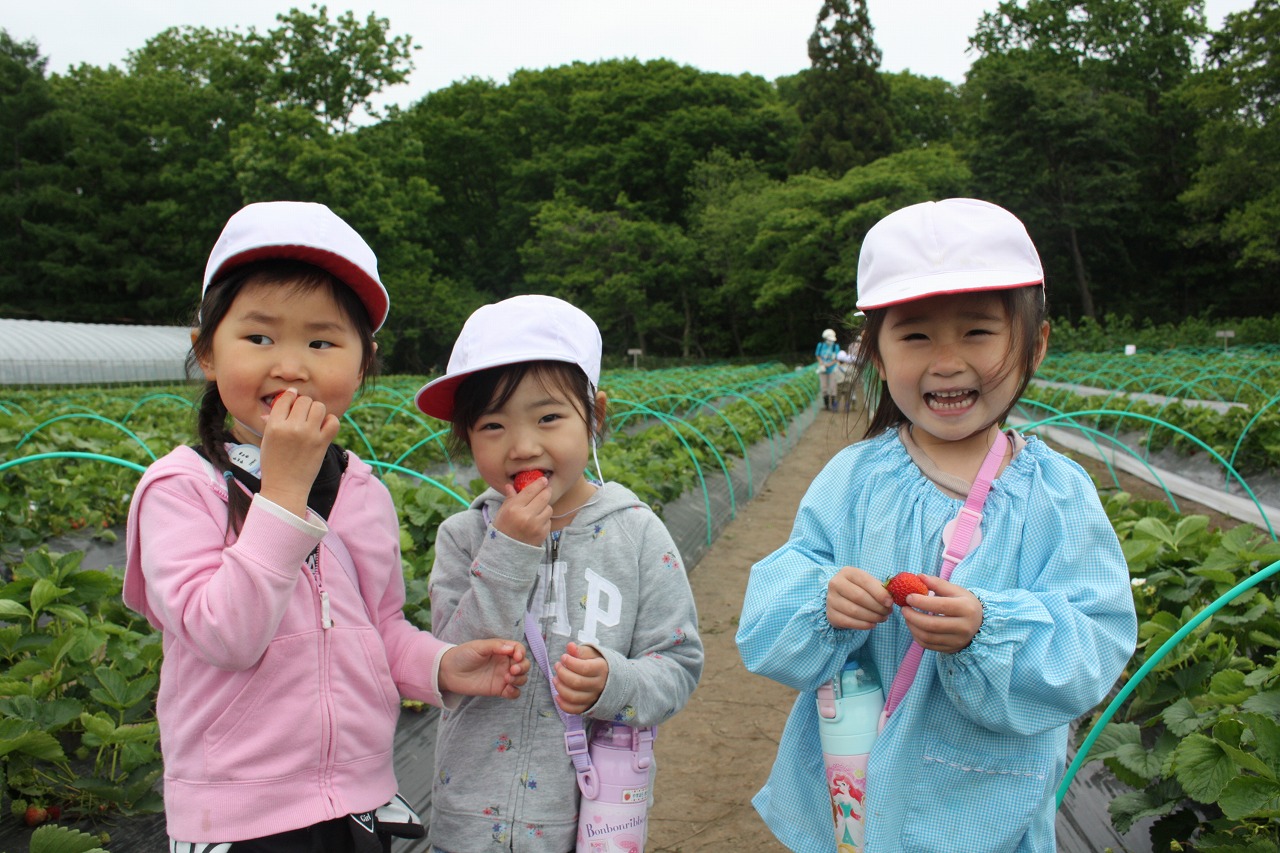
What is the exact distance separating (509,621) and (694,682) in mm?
388

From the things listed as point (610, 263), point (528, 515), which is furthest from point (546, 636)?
point (610, 263)

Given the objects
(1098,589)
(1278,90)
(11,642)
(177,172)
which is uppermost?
(1278,90)

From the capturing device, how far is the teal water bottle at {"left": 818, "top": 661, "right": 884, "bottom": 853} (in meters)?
1.33

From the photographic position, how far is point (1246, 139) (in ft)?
100

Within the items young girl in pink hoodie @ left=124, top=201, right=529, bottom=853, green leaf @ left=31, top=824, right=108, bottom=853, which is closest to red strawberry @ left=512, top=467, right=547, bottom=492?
young girl in pink hoodie @ left=124, top=201, right=529, bottom=853

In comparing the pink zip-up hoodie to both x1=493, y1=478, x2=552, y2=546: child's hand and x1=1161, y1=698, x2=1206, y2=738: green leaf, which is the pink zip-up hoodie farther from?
x1=1161, y1=698, x2=1206, y2=738: green leaf

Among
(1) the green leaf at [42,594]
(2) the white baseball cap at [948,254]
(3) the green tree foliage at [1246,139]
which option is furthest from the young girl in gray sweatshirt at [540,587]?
(3) the green tree foliage at [1246,139]

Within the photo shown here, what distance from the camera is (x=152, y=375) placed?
25.8 metres

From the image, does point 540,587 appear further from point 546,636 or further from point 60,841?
point 60,841

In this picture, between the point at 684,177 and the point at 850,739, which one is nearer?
the point at 850,739

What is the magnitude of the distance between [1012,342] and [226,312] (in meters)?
1.23

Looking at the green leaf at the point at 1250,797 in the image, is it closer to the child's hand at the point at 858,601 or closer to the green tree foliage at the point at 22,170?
the child's hand at the point at 858,601

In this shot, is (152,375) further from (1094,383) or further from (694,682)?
(694,682)

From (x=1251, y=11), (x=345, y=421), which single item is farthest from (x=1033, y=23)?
(x=345, y=421)
